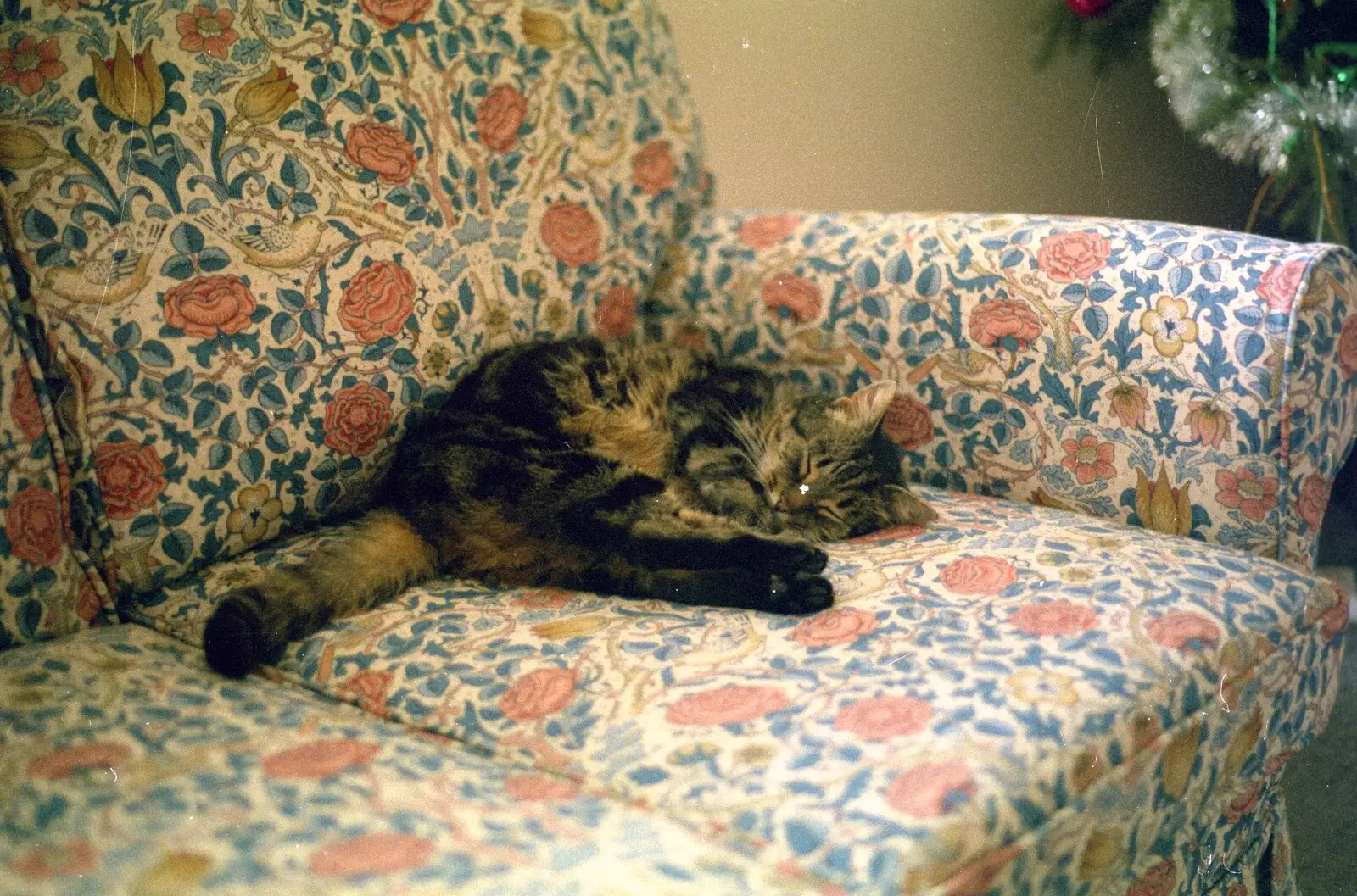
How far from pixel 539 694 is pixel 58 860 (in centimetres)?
40

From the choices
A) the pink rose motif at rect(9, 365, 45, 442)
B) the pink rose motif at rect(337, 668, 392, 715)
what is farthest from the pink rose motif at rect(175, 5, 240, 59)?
the pink rose motif at rect(337, 668, 392, 715)

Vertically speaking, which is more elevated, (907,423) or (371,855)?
(907,423)

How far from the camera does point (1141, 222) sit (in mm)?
1365

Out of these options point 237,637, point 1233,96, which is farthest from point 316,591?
point 1233,96

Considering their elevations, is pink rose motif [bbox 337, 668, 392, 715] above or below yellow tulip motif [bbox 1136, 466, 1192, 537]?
below

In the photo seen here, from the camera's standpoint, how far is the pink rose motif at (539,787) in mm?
811

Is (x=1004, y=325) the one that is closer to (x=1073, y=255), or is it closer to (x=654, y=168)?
(x=1073, y=255)

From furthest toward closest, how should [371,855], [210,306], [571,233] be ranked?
[571,233] < [210,306] < [371,855]

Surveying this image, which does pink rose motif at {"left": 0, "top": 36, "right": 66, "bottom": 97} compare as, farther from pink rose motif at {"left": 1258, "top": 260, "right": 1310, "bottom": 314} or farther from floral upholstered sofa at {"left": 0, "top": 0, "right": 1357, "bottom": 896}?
pink rose motif at {"left": 1258, "top": 260, "right": 1310, "bottom": 314}

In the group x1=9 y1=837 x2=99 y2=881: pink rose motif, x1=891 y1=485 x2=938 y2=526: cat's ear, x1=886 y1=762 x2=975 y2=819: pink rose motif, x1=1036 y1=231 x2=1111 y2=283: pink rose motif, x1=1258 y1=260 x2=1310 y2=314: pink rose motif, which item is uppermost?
x1=1036 y1=231 x2=1111 y2=283: pink rose motif

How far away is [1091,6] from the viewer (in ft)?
6.66

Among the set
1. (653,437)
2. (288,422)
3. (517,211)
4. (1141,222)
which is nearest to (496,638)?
(288,422)

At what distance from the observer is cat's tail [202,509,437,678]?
1000 mm

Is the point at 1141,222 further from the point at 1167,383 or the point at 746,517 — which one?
the point at 746,517
